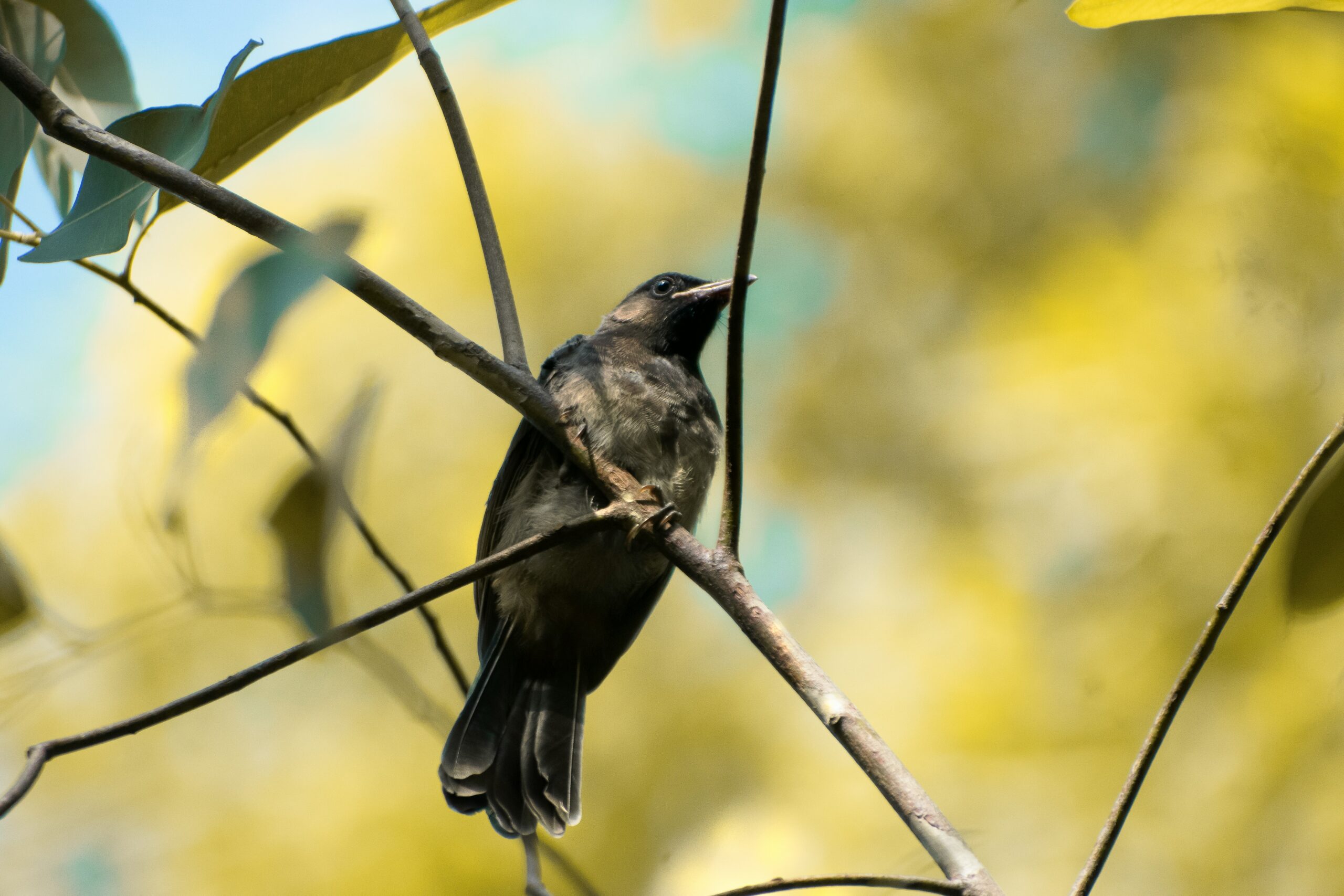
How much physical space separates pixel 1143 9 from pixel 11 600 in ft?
4.18

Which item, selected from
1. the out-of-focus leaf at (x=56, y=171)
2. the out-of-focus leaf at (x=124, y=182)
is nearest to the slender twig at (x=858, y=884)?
the out-of-focus leaf at (x=124, y=182)

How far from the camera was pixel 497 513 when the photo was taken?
2293mm

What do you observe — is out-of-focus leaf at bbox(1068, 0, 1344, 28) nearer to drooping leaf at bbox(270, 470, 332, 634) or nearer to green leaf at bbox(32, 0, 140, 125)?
drooping leaf at bbox(270, 470, 332, 634)

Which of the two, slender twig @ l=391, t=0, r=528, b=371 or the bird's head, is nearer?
slender twig @ l=391, t=0, r=528, b=371

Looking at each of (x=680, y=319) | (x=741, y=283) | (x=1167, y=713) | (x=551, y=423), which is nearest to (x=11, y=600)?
(x=551, y=423)

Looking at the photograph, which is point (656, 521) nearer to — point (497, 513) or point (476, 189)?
point (476, 189)

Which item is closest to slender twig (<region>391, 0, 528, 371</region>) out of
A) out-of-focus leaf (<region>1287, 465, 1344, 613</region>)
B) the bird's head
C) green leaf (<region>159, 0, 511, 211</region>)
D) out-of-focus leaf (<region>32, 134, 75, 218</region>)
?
green leaf (<region>159, 0, 511, 211</region>)

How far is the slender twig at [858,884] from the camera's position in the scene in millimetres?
783

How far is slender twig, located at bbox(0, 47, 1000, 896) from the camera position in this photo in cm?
82

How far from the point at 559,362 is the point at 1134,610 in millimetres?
2464

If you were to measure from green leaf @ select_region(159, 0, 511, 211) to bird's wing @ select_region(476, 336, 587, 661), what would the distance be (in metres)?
1.06

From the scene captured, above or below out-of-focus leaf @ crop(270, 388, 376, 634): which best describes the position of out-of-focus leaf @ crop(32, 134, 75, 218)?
above

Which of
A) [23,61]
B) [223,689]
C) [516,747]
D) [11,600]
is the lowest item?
[223,689]

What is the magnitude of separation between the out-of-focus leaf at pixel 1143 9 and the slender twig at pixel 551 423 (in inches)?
24.2
